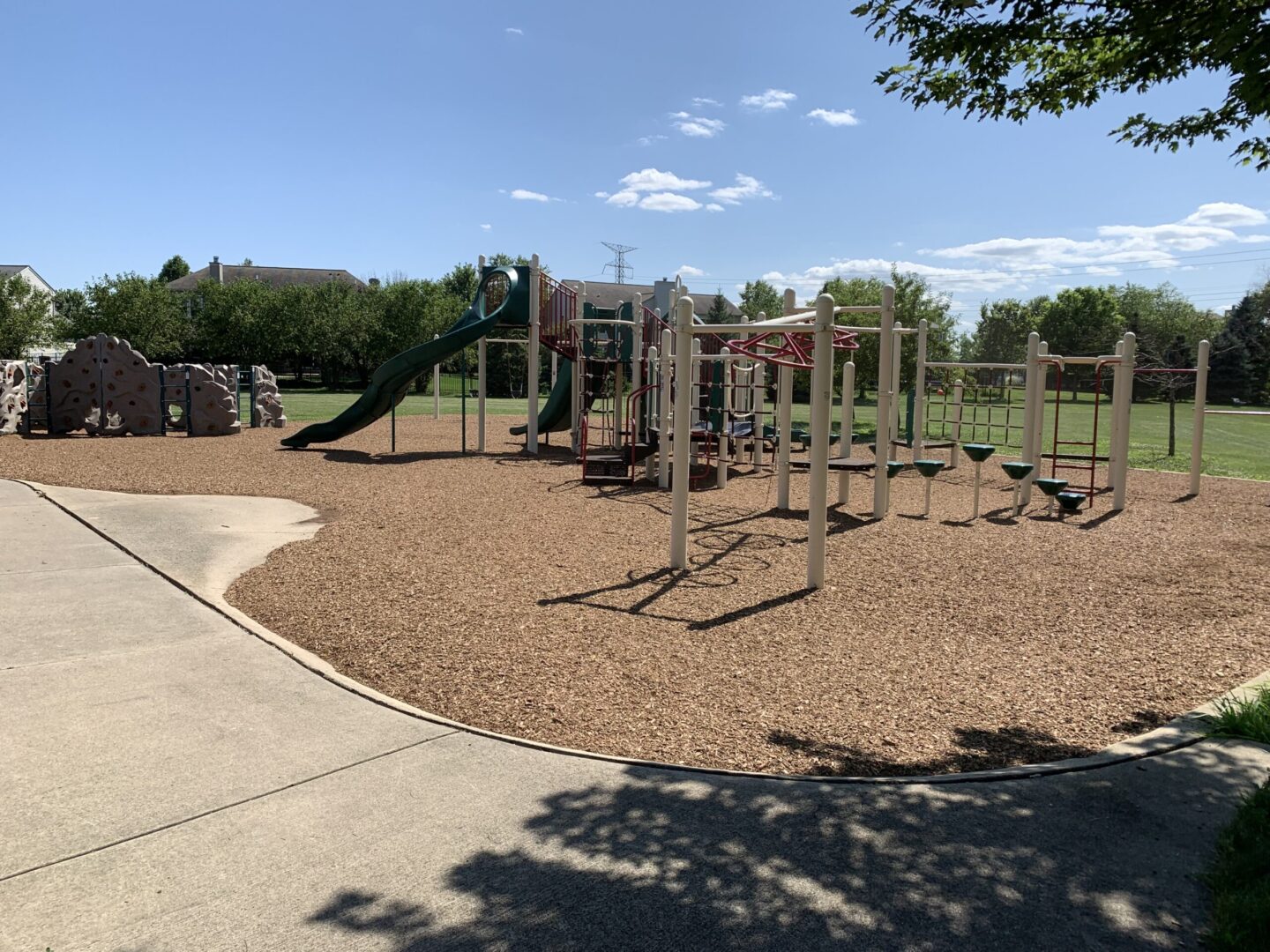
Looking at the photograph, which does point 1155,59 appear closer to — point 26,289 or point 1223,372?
point 26,289

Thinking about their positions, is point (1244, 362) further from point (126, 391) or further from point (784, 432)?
point (126, 391)

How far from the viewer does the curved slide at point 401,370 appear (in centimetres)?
1822

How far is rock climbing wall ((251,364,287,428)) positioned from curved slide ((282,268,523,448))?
6.65 meters

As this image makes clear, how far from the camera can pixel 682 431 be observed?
26.6 ft

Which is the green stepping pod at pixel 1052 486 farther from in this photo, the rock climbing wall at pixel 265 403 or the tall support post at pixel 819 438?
the rock climbing wall at pixel 265 403

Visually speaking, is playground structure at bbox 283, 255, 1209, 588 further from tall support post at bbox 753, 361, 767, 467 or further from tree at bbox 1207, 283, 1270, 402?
tree at bbox 1207, 283, 1270, 402

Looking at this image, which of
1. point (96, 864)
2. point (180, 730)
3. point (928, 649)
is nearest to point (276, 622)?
point (180, 730)

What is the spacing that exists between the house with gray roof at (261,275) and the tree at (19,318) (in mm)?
29291

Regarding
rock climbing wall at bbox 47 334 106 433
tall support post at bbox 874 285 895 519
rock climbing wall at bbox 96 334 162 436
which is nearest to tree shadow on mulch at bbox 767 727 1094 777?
tall support post at bbox 874 285 895 519

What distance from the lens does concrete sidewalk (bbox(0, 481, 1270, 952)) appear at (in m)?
2.78

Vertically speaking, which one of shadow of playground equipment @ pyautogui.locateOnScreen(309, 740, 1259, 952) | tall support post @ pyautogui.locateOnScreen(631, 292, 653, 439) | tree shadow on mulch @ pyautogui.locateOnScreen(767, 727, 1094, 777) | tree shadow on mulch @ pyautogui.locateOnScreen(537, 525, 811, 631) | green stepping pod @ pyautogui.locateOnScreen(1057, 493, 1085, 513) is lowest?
tree shadow on mulch @ pyautogui.locateOnScreen(767, 727, 1094, 777)

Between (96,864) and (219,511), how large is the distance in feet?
28.0

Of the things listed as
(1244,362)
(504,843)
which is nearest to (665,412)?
(504,843)

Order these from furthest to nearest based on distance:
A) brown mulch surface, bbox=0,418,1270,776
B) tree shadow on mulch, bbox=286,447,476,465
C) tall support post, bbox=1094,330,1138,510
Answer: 1. tree shadow on mulch, bbox=286,447,476,465
2. tall support post, bbox=1094,330,1138,510
3. brown mulch surface, bbox=0,418,1270,776
